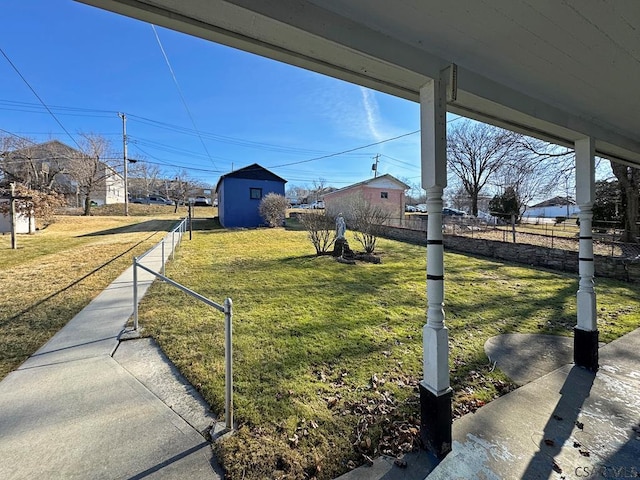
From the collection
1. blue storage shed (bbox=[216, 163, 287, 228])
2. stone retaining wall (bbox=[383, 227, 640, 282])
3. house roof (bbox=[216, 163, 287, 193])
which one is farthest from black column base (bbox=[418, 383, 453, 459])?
house roof (bbox=[216, 163, 287, 193])

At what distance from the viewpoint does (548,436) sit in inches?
86.7

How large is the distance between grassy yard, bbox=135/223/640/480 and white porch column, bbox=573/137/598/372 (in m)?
1.04

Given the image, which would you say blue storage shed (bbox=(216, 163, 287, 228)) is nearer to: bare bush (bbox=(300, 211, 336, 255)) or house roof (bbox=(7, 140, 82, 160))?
bare bush (bbox=(300, 211, 336, 255))

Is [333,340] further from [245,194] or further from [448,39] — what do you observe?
[245,194]

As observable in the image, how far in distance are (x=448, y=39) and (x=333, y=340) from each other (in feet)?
10.9

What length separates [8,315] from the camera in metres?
4.30

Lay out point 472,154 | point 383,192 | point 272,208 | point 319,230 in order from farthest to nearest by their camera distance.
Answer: point 472,154 → point 383,192 → point 272,208 → point 319,230

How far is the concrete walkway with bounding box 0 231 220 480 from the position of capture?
1.81 meters

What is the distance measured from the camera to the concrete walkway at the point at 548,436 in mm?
1893

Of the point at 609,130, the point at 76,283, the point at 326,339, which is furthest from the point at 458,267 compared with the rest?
the point at 76,283

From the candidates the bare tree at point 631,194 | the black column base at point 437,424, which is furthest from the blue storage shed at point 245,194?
the black column base at point 437,424

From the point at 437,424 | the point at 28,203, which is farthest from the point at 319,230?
the point at 28,203

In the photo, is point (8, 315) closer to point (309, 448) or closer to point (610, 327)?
point (309, 448)

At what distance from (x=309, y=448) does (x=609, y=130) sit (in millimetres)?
4943
